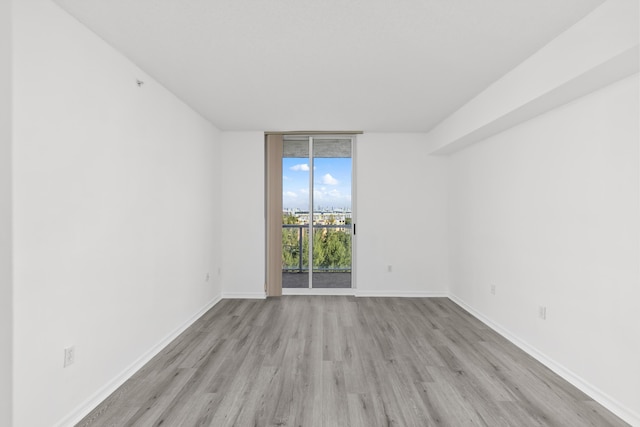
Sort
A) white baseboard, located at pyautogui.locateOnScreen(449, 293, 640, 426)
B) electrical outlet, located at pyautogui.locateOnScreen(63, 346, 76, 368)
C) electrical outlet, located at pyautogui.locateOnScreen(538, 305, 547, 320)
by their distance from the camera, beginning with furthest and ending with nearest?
1. electrical outlet, located at pyautogui.locateOnScreen(538, 305, 547, 320)
2. white baseboard, located at pyautogui.locateOnScreen(449, 293, 640, 426)
3. electrical outlet, located at pyautogui.locateOnScreen(63, 346, 76, 368)

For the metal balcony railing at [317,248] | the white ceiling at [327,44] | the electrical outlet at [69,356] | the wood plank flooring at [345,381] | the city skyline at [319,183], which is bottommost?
the wood plank flooring at [345,381]

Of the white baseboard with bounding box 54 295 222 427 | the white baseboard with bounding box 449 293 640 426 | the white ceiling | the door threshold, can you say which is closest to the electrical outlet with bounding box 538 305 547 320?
the white baseboard with bounding box 449 293 640 426

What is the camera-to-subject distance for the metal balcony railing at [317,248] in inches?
208

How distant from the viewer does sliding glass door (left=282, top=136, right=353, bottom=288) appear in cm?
523

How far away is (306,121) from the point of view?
4.34 metres

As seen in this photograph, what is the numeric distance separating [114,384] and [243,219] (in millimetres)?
2866

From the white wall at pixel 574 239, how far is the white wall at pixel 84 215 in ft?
11.4

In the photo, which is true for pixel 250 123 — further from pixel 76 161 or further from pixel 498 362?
pixel 498 362

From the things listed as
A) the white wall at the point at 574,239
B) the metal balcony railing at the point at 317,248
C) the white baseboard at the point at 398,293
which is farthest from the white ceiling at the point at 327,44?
the white baseboard at the point at 398,293

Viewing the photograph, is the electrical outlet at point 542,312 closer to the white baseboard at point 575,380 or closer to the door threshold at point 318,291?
the white baseboard at point 575,380

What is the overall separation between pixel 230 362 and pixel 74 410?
1.09m

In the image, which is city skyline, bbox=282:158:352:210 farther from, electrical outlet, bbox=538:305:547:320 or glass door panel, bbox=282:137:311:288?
electrical outlet, bbox=538:305:547:320

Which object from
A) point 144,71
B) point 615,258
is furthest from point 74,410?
point 615,258

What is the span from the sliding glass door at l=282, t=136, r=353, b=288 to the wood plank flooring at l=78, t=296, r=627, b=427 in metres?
1.51
